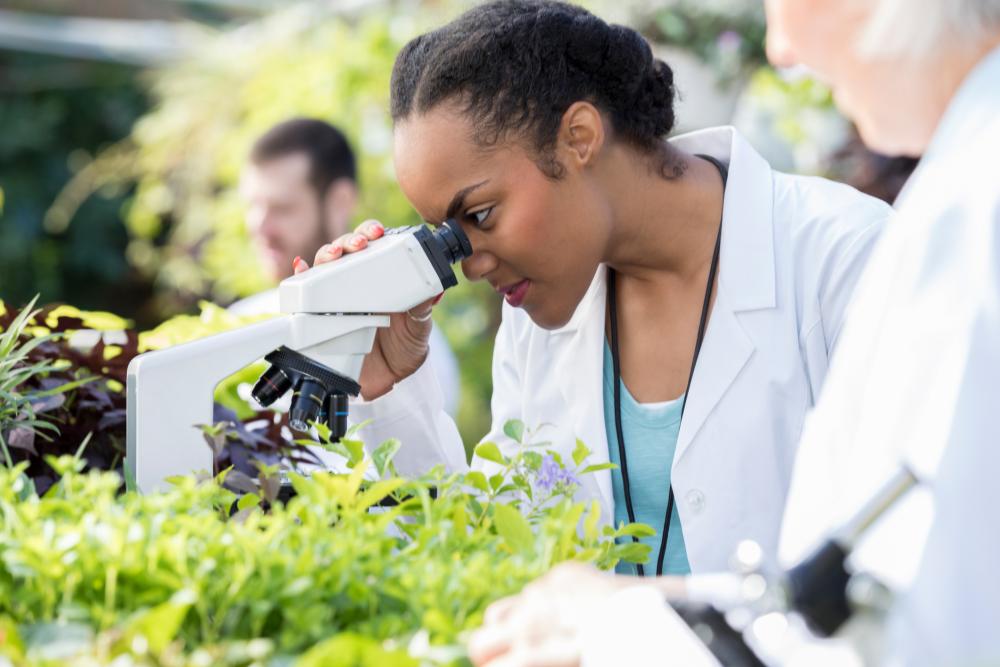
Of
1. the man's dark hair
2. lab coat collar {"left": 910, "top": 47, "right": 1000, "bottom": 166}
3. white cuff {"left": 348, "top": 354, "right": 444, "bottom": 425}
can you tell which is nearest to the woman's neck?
white cuff {"left": 348, "top": 354, "right": 444, "bottom": 425}

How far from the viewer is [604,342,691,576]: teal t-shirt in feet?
6.18

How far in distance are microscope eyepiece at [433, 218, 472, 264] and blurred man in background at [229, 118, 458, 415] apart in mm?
2505

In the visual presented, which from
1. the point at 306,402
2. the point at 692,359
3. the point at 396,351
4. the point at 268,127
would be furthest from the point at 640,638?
the point at 268,127

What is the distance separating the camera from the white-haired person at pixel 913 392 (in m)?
0.87

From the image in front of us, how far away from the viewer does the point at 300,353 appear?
1587 millimetres

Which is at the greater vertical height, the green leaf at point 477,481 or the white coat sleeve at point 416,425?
the green leaf at point 477,481

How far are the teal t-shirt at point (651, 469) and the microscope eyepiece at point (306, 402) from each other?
56 cm

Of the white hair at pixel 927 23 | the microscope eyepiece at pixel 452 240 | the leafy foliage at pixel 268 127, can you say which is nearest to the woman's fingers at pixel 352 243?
the microscope eyepiece at pixel 452 240

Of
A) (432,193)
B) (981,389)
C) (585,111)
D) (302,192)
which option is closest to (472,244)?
(432,193)

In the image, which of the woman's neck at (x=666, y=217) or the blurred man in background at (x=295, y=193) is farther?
the blurred man in background at (x=295, y=193)

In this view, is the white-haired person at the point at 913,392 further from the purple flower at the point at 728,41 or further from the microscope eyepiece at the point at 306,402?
the purple flower at the point at 728,41

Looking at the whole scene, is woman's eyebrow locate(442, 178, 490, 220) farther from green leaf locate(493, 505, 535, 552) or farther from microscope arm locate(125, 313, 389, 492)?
green leaf locate(493, 505, 535, 552)

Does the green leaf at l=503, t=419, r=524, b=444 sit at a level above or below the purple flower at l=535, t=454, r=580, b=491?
above

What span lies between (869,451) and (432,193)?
3.28 ft
